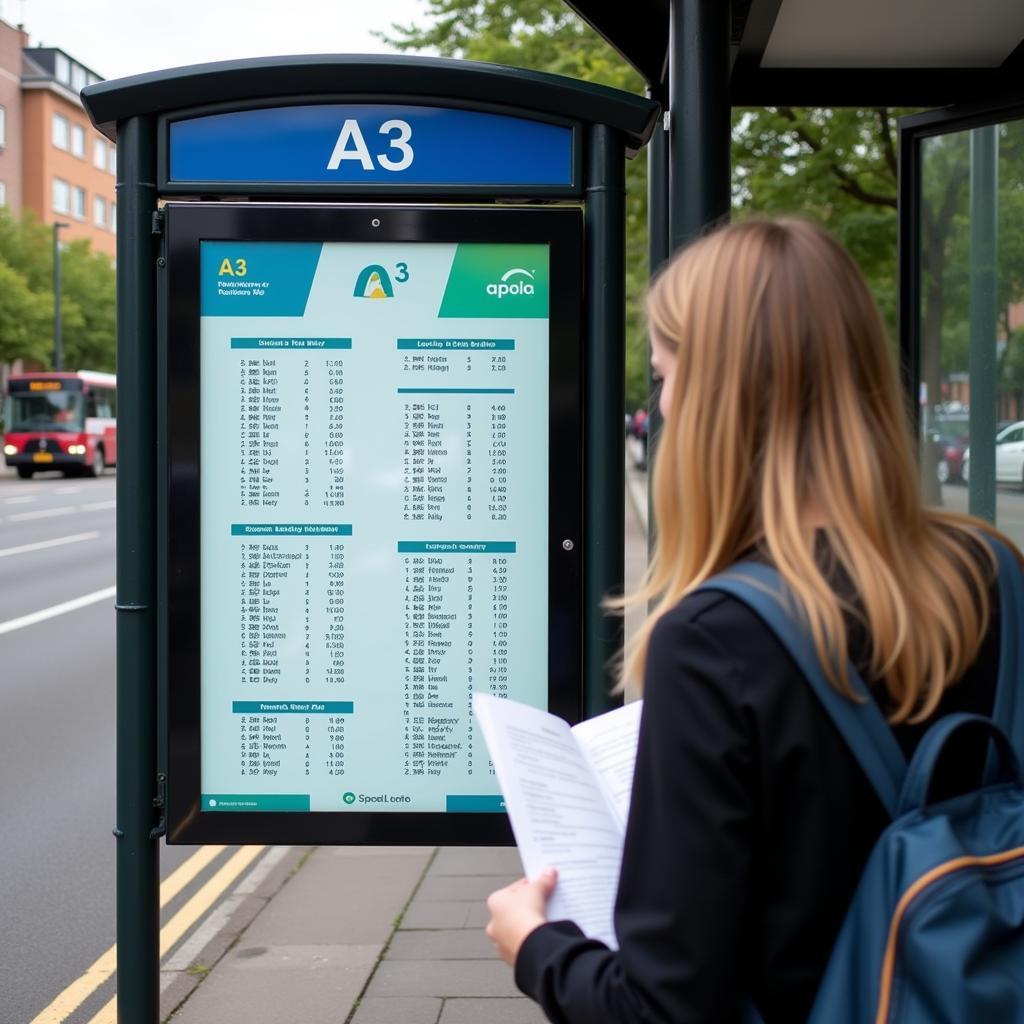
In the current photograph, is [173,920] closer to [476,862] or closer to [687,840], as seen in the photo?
[476,862]

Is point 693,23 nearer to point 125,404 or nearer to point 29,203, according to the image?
point 125,404

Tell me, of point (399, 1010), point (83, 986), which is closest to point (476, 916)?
point (399, 1010)

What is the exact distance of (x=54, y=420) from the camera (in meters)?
36.5

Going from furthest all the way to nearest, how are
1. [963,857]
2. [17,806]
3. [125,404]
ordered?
[17,806]
[125,404]
[963,857]

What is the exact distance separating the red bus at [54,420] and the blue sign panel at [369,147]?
34553 mm

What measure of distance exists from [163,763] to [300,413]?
87 centimetres

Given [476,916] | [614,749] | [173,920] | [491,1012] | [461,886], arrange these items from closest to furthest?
[614,749] → [491,1012] → [476,916] → [173,920] → [461,886]

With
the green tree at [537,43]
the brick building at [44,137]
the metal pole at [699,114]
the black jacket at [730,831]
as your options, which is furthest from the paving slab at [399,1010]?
the brick building at [44,137]

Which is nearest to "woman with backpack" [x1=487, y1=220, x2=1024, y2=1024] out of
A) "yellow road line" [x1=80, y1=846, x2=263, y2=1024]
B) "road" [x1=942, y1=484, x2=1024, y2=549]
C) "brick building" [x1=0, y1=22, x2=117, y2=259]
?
"yellow road line" [x1=80, y1=846, x2=263, y2=1024]

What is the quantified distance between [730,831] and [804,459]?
1.31 ft

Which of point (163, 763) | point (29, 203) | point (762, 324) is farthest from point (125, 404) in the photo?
point (29, 203)

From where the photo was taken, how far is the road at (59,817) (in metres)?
4.61

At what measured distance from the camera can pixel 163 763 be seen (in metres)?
3.25

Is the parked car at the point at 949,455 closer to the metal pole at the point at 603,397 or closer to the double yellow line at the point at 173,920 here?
the metal pole at the point at 603,397
